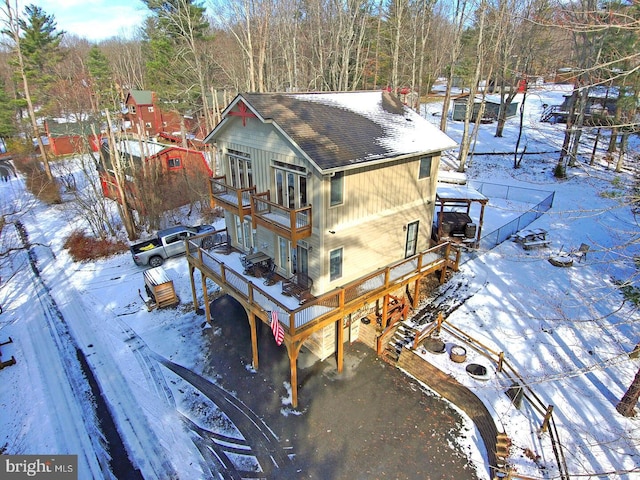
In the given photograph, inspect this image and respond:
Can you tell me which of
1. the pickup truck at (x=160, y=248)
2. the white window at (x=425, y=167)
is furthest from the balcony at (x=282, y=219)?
the pickup truck at (x=160, y=248)

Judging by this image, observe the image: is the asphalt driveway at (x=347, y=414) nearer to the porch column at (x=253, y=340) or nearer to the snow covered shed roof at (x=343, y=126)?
the porch column at (x=253, y=340)

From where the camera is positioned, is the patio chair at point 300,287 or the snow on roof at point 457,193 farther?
the snow on roof at point 457,193

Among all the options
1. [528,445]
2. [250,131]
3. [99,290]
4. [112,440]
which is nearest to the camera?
[528,445]

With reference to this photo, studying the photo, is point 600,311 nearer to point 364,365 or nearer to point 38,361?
point 364,365

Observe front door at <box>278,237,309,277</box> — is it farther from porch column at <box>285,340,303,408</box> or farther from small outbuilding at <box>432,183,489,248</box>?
small outbuilding at <box>432,183,489,248</box>

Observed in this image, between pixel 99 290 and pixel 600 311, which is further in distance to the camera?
pixel 99 290

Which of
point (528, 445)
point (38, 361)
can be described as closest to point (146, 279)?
point (38, 361)
